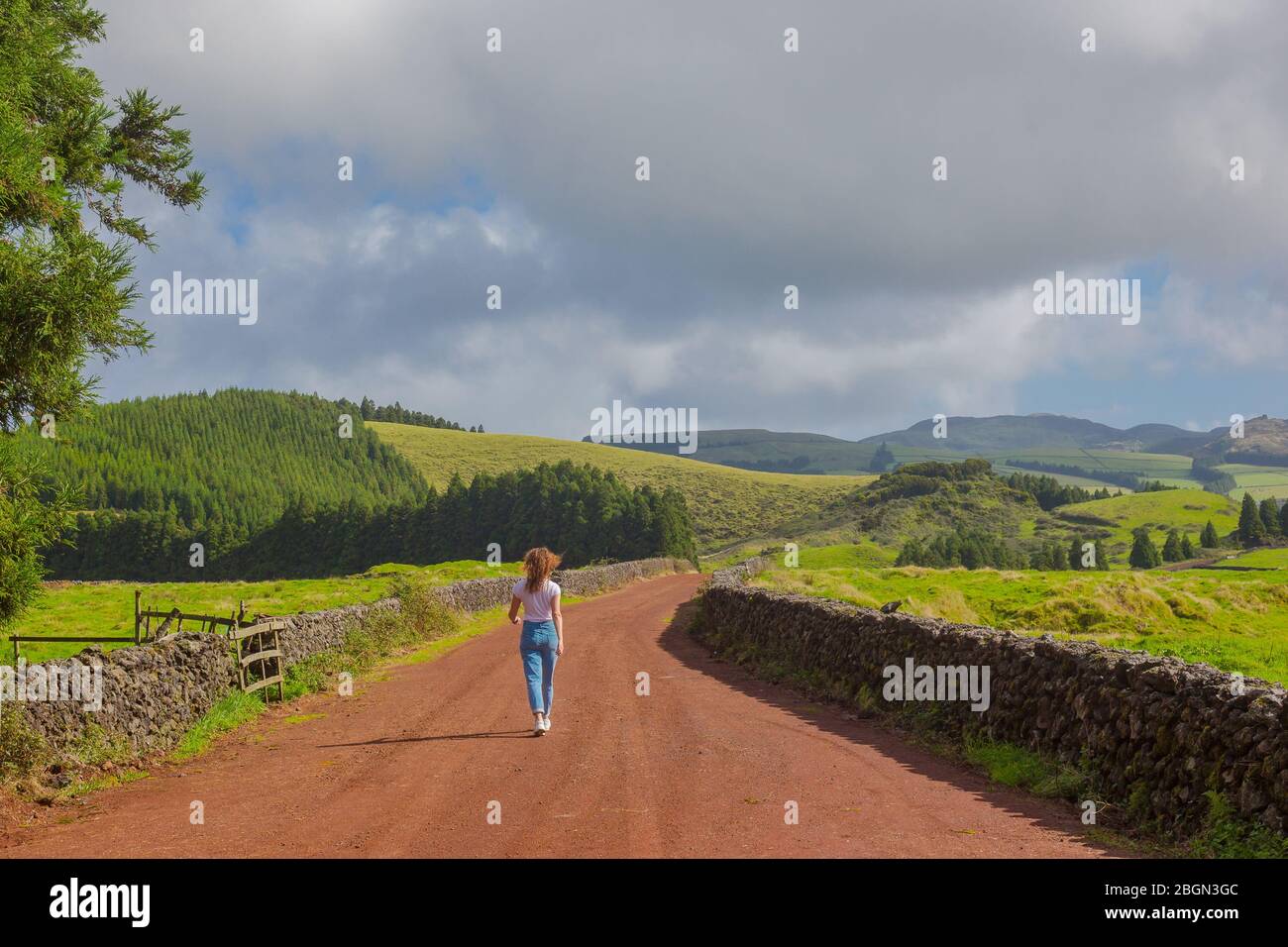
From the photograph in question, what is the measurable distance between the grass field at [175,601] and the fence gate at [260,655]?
30.0 feet

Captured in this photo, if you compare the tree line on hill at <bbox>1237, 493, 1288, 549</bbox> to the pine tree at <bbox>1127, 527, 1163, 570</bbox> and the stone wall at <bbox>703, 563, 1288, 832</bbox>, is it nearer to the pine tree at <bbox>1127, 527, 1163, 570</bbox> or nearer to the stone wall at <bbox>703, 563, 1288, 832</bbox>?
the pine tree at <bbox>1127, 527, 1163, 570</bbox>

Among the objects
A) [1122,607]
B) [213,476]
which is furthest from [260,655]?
[213,476]

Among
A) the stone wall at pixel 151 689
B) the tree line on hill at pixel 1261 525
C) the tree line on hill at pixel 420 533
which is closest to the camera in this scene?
the stone wall at pixel 151 689

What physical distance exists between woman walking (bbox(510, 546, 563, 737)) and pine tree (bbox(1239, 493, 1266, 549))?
349ft

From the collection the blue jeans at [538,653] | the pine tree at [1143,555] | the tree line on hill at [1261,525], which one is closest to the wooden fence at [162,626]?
the blue jeans at [538,653]

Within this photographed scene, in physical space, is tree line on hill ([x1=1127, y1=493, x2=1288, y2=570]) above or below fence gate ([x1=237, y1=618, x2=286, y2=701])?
below

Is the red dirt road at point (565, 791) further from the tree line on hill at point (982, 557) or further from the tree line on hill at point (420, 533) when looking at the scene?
the tree line on hill at point (420, 533)

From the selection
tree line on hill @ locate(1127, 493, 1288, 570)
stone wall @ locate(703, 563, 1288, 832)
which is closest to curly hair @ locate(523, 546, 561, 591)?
stone wall @ locate(703, 563, 1288, 832)

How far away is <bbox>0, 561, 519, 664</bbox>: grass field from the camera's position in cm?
3306

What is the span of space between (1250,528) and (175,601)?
107155mm

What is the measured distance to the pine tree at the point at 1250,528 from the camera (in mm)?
102363
